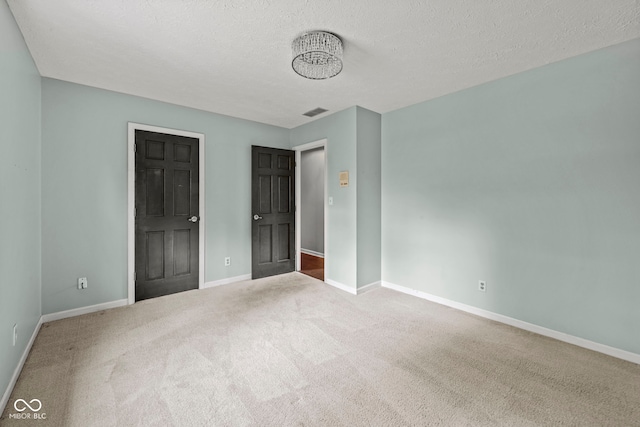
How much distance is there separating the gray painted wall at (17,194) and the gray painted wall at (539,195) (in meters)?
3.69

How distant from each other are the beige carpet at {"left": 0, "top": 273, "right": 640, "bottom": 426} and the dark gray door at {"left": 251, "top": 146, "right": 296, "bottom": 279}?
55.5 inches

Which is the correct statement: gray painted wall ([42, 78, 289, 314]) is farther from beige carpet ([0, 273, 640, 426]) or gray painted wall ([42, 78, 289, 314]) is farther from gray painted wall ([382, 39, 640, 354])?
gray painted wall ([382, 39, 640, 354])

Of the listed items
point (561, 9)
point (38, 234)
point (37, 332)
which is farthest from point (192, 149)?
point (561, 9)

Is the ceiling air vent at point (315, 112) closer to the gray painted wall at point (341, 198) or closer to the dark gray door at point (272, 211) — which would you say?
the gray painted wall at point (341, 198)

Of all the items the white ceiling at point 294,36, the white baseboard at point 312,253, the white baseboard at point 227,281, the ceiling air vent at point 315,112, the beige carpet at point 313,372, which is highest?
the ceiling air vent at point 315,112

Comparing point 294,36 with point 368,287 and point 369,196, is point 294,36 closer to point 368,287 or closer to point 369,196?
point 369,196

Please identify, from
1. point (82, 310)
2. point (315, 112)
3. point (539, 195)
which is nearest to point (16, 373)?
point (82, 310)

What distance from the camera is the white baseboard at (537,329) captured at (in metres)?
2.25

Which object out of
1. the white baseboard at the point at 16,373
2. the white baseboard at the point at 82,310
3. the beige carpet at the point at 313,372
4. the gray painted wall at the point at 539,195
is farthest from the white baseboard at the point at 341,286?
the white baseboard at the point at 16,373

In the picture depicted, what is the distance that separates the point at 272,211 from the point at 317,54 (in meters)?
2.77

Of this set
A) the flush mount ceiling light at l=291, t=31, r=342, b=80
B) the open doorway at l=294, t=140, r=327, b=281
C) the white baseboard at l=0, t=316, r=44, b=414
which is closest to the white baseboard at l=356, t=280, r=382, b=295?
the open doorway at l=294, t=140, r=327, b=281

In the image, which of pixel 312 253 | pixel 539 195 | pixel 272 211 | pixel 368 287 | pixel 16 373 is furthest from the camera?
pixel 312 253

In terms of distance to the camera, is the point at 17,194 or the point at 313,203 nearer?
the point at 17,194

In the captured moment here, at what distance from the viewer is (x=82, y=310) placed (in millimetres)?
3051
